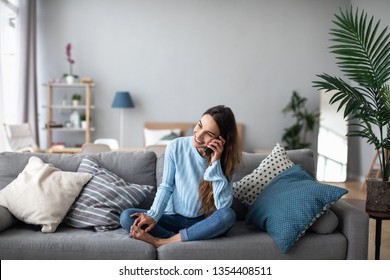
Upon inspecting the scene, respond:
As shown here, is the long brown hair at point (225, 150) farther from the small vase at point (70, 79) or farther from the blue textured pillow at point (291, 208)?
the small vase at point (70, 79)

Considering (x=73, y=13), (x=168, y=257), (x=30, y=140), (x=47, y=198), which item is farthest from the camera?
(x=73, y=13)

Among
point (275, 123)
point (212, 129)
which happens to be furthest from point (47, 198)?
point (275, 123)

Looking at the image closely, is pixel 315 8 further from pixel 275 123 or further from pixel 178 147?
pixel 178 147

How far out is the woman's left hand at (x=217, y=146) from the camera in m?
2.50

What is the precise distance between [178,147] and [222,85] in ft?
17.5

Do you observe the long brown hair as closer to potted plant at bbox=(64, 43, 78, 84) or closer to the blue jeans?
the blue jeans

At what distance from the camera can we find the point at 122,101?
7.39m

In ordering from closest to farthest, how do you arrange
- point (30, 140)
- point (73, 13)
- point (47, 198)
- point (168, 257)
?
point (168, 257)
point (47, 198)
point (30, 140)
point (73, 13)

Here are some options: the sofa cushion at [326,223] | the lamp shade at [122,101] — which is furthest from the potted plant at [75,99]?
the sofa cushion at [326,223]

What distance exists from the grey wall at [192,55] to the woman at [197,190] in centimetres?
521

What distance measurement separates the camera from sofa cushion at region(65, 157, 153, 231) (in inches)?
105

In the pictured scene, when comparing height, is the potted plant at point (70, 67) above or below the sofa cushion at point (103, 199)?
above

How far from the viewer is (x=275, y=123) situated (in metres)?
A: 7.99

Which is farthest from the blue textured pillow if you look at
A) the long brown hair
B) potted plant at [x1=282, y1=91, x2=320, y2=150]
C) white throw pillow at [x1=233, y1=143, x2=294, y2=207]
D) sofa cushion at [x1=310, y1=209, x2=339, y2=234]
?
potted plant at [x1=282, y1=91, x2=320, y2=150]
